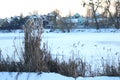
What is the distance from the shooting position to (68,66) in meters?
7.41

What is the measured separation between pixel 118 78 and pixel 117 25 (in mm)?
63836

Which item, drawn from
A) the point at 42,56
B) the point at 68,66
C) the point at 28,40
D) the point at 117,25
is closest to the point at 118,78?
the point at 68,66

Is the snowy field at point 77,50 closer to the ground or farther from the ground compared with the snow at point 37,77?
closer to the ground

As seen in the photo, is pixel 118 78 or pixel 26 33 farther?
pixel 26 33

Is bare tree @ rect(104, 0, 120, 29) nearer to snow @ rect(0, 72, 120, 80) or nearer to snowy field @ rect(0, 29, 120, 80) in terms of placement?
snowy field @ rect(0, 29, 120, 80)

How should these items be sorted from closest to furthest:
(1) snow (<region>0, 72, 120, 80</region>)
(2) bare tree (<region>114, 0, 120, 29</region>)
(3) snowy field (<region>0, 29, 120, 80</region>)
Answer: (1) snow (<region>0, 72, 120, 80</region>) → (3) snowy field (<region>0, 29, 120, 80</region>) → (2) bare tree (<region>114, 0, 120, 29</region>)

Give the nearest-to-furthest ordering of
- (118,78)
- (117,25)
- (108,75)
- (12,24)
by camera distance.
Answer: (118,78) → (108,75) → (117,25) → (12,24)

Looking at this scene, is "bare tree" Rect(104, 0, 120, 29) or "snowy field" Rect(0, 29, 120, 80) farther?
"bare tree" Rect(104, 0, 120, 29)

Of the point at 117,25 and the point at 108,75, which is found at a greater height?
the point at 108,75

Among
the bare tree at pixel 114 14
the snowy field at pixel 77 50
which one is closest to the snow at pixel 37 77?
the snowy field at pixel 77 50

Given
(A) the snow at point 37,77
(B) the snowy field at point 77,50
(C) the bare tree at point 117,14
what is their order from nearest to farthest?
(A) the snow at point 37,77 → (B) the snowy field at point 77,50 → (C) the bare tree at point 117,14

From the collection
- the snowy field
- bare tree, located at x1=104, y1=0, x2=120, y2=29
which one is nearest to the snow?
the snowy field

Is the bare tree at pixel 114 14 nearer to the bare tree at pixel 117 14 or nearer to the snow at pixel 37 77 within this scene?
the bare tree at pixel 117 14

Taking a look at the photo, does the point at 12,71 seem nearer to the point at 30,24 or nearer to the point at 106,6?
the point at 30,24
